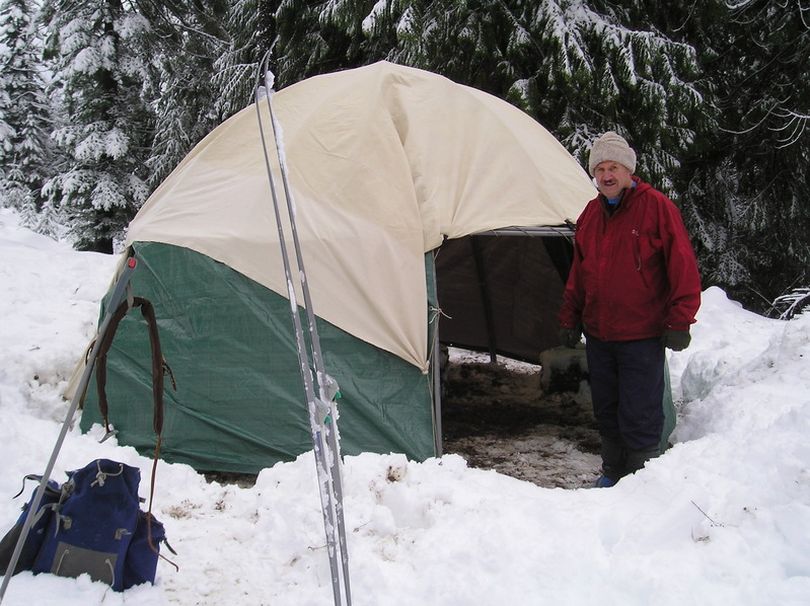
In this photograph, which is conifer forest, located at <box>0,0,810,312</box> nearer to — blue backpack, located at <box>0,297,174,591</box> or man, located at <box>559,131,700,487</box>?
man, located at <box>559,131,700,487</box>

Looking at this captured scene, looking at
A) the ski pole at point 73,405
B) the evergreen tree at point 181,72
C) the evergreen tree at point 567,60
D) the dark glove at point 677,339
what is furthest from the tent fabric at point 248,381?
the evergreen tree at point 181,72

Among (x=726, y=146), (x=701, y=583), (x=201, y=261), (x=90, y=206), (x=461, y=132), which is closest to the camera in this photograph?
(x=701, y=583)

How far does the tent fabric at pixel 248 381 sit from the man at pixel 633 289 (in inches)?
42.9

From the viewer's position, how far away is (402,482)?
10.8ft

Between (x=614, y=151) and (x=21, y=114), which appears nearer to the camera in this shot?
(x=614, y=151)

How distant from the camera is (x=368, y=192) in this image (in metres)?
4.43

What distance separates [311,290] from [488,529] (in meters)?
1.95

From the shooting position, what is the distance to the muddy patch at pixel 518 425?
16.3 feet

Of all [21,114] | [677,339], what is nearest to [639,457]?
[677,339]

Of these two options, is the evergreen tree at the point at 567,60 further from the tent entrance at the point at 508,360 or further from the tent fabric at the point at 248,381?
the tent fabric at the point at 248,381

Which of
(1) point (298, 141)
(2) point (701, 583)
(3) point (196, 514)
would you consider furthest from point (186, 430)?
(2) point (701, 583)

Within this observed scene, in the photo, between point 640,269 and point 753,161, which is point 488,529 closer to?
point 640,269

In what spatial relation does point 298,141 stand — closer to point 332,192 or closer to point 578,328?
point 332,192

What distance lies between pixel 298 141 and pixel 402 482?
247 cm
